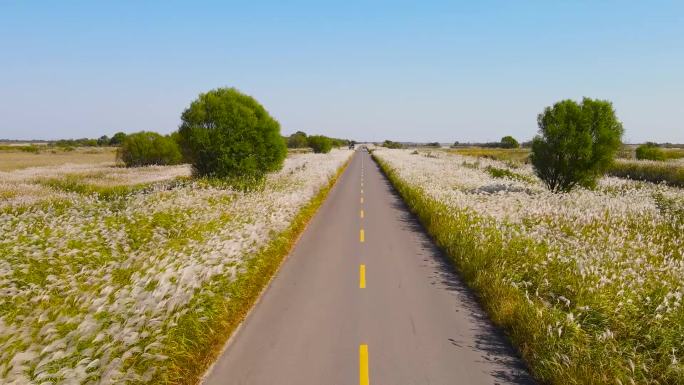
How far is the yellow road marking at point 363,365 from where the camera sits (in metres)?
5.48

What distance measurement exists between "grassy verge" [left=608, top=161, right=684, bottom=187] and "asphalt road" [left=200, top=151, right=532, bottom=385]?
26822 millimetres

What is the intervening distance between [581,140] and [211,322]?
23090 mm

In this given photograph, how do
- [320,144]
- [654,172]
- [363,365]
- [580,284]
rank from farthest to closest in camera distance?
1. [320,144]
2. [654,172]
3. [580,284]
4. [363,365]

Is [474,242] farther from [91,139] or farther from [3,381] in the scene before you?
[91,139]

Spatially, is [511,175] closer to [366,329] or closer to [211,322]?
[366,329]

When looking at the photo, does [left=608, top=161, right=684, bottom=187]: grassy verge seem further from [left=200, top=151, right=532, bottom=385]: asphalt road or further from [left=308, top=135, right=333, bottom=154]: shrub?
[left=308, top=135, right=333, bottom=154]: shrub

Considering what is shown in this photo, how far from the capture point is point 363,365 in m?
5.88

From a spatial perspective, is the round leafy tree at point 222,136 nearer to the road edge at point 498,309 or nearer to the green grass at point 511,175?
the road edge at point 498,309

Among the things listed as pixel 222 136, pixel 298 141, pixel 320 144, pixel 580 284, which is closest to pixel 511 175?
pixel 222 136

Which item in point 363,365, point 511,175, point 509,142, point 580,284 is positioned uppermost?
point 509,142

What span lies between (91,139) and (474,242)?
181 meters

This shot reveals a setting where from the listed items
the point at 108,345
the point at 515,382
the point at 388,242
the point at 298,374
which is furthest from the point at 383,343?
the point at 388,242

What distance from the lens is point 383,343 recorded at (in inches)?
258

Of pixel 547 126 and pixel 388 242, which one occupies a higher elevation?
pixel 547 126
